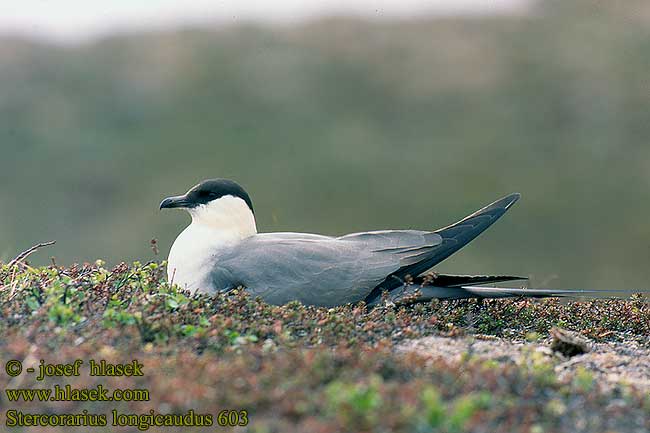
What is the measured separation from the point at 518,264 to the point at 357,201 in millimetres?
3234

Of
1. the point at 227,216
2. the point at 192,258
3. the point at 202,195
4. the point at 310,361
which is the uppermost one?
the point at 202,195

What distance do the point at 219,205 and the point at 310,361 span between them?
9.51ft

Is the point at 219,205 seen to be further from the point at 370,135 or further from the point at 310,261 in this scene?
the point at 370,135

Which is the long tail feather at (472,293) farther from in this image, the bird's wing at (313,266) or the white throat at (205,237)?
the white throat at (205,237)

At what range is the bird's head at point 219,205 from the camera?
631 cm

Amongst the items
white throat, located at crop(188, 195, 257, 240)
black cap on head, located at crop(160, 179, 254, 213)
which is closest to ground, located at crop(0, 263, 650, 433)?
white throat, located at crop(188, 195, 257, 240)

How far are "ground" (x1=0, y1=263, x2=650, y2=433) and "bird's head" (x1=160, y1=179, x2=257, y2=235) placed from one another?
2.45ft

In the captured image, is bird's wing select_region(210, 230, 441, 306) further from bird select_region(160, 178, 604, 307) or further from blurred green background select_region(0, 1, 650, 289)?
blurred green background select_region(0, 1, 650, 289)

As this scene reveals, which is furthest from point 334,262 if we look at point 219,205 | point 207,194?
point 207,194

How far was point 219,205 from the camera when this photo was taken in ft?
20.9

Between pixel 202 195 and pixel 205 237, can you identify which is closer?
pixel 205 237

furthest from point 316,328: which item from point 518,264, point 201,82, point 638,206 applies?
point 201,82

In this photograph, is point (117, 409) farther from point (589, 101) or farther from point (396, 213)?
point (589, 101)

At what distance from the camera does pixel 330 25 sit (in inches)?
795
